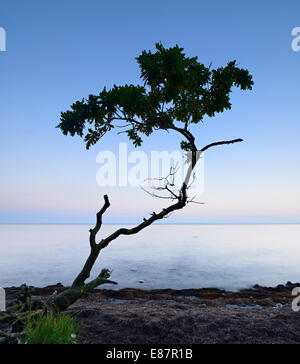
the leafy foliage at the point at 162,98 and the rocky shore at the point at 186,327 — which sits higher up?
the leafy foliage at the point at 162,98

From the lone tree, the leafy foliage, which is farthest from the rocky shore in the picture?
the leafy foliage

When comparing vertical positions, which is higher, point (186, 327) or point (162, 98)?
point (162, 98)

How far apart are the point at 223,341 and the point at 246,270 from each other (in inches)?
582

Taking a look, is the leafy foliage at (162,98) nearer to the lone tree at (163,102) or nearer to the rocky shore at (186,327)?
the lone tree at (163,102)

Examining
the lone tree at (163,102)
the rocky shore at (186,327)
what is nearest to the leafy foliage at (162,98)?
the lone tree at (163,102)

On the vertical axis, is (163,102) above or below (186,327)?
above

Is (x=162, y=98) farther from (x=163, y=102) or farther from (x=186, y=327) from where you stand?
(x=186, y=327)

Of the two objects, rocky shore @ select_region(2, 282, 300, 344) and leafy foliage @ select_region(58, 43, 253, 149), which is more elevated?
leafy foliage @ select_region(58, 43, 253, 149)

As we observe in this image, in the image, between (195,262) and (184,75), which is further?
(195,262)

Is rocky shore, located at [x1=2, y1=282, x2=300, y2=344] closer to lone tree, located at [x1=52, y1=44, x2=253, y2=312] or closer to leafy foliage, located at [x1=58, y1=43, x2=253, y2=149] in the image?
lone tree, located at [x1=52, y1=44, x2=253, y2=312]

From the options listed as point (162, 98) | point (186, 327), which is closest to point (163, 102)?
point (162, 98)

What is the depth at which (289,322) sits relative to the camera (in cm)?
668

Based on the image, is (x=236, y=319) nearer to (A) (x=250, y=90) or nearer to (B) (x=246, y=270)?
(A) (x=250, y=90)
